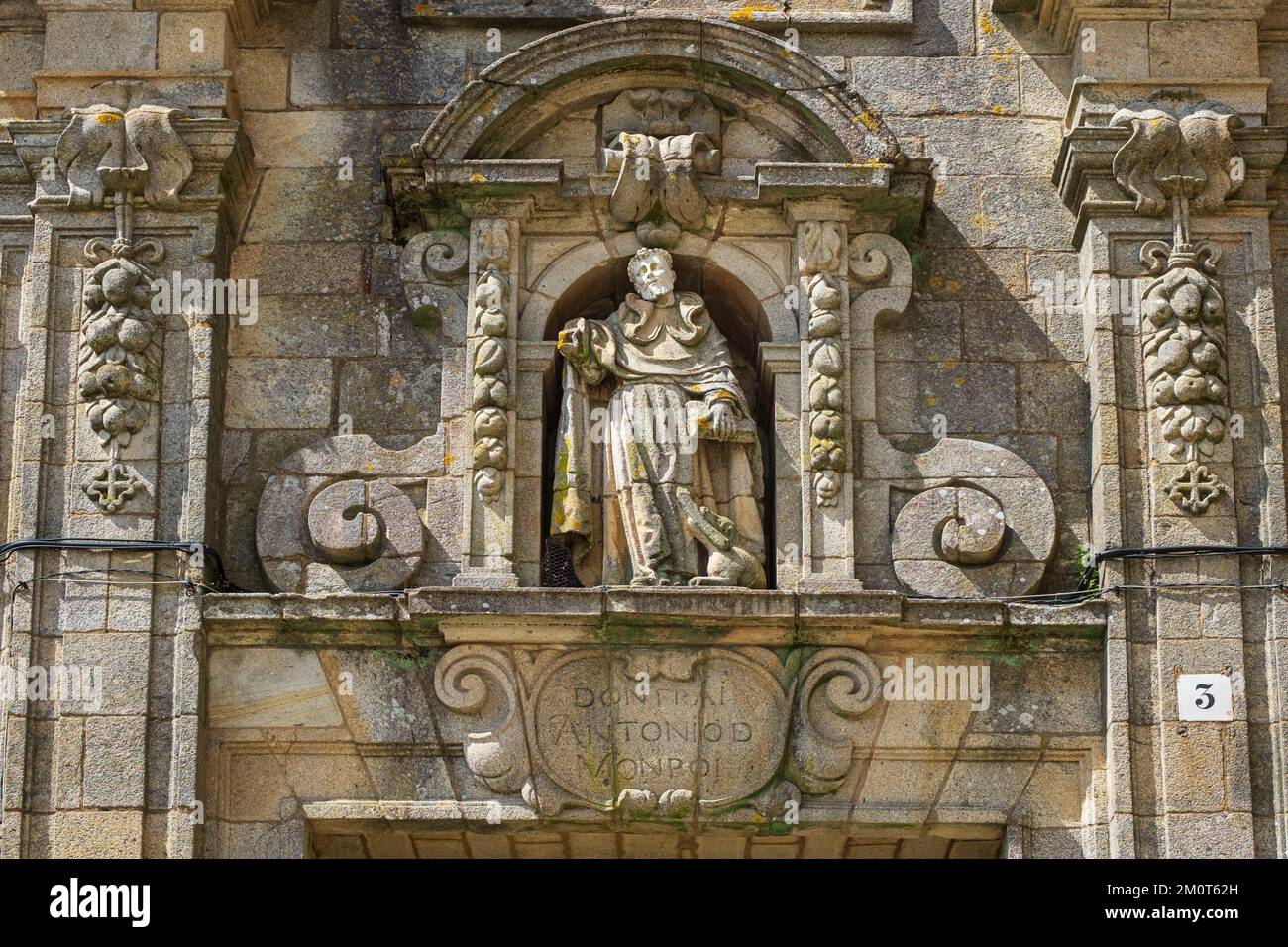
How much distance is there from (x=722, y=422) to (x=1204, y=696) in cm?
254

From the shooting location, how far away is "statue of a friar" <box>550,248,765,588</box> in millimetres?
13656

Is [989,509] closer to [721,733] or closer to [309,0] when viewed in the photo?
[721,733]

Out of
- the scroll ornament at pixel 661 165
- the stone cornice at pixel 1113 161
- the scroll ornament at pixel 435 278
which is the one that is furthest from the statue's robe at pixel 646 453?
the stone cornice at pixel 1113 161

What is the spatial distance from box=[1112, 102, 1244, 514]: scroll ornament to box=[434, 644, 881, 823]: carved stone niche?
1854mm

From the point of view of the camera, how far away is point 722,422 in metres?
13.8

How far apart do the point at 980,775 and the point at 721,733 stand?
1.20 m

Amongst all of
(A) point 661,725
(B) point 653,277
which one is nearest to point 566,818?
(A) point 661,725

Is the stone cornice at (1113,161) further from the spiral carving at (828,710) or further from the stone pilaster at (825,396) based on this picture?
the spiral carving at (828,710)

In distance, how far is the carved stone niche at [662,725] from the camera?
43.8ft

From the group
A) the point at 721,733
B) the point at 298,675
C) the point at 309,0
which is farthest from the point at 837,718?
the point at 309,0

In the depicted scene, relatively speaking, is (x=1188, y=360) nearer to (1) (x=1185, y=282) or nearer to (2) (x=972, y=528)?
(1) (x=1185, y=282)

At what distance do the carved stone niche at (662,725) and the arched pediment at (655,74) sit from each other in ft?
8.28

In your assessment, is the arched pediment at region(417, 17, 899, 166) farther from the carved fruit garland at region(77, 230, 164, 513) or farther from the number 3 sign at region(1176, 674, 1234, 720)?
the number 3 sign at region(1176, 674, 1234, 720)
